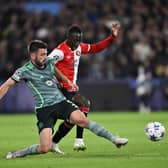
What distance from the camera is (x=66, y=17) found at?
27.3 metres

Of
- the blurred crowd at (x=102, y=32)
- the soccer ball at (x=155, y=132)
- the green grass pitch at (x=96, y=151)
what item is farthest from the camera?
the blurred crowd at (x=102, y=32)

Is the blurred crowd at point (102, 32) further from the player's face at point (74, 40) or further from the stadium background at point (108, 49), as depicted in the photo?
the player's face at point (74, 40)

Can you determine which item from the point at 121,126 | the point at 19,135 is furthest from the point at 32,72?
the point at 121,126

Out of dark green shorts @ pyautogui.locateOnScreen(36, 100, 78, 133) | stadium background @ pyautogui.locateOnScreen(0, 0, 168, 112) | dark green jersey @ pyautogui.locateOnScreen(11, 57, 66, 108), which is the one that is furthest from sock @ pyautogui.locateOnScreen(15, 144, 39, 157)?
stadium background @ pyautogui.locateOnScreen(0, 0, 168, 112)

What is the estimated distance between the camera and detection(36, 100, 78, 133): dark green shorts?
11.1m

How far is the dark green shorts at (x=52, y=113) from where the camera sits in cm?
1113

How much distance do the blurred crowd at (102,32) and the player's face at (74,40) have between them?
1289cm

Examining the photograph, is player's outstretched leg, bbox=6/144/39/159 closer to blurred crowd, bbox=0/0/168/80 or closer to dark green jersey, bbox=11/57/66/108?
dark green jersey, bbox=11/57/66/108

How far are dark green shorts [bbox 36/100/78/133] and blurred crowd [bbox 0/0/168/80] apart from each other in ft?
47.3

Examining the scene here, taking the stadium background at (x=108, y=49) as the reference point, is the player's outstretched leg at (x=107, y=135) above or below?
below

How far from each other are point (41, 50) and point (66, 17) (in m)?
16.3

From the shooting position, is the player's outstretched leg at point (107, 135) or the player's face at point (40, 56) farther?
the player's face at point (40, 56)

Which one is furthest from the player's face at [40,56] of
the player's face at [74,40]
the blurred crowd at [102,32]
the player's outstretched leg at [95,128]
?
the blurred crowd at [102,32]

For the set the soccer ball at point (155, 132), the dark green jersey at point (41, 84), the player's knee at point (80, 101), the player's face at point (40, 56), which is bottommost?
the soccer ball at point (155, 132)
